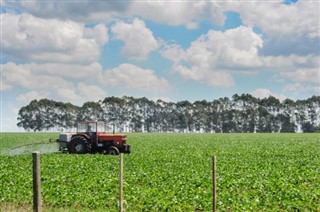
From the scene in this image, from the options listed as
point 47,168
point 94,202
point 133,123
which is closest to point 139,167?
point 47,168

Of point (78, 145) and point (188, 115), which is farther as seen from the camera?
point (188, 115)

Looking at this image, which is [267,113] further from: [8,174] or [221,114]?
[8,174]

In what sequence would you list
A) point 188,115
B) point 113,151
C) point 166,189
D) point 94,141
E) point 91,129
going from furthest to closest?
1. point 188,115
2. point 91,129
3. point 94,141
4. point 113,151
5. point 166,189

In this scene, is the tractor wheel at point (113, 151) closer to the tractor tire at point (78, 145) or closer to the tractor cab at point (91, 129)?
the tractor cab at point (91, 129)

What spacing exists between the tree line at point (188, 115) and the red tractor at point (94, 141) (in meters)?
118

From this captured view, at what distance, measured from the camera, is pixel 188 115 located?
6220 inches

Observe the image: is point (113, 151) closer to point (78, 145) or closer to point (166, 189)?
point (78, 145)

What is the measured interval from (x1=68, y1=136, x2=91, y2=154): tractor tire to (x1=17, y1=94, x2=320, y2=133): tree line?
388 ft

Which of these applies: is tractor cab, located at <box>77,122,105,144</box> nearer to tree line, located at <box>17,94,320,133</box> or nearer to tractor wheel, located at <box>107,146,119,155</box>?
tractor wheel, located at <box>107,146,119,155</box>

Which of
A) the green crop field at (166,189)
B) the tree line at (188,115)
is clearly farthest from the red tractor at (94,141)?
the tree line at (188,115)

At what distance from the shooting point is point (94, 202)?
12766 mm

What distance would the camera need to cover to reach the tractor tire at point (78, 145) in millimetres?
27828

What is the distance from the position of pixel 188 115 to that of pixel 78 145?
13091cm

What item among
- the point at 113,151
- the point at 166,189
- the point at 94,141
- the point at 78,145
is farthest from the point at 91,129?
the point at 166,189
